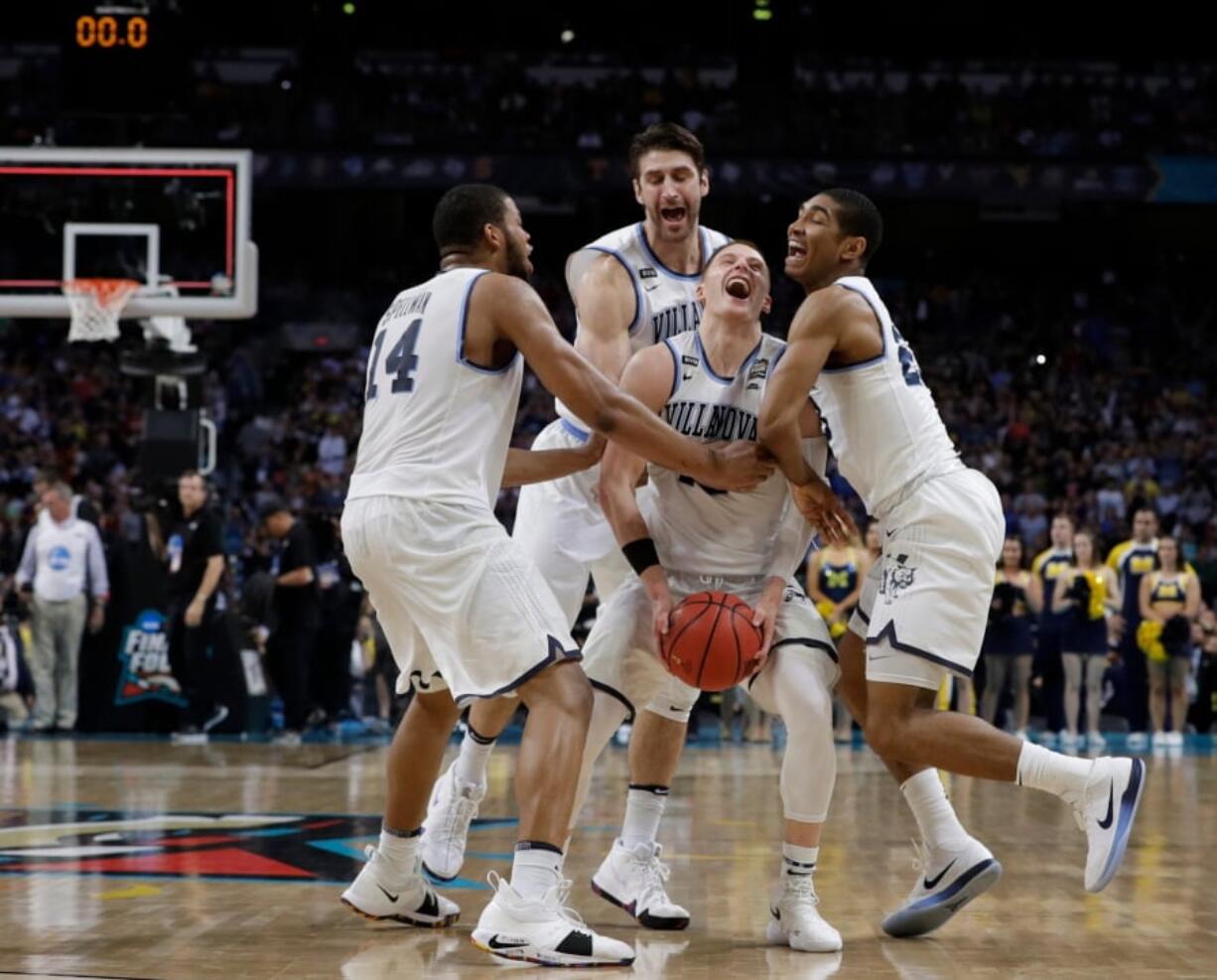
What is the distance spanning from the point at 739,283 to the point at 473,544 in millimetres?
1369

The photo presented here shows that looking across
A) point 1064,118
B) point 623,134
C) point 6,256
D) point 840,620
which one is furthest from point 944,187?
point 6,256

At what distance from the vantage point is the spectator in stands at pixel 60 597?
13.7 m

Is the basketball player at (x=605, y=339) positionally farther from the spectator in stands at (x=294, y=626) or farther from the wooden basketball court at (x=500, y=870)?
the spectator in stands at (x=294, y=626)

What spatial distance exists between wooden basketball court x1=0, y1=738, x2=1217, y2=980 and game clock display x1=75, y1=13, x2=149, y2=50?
537 cm

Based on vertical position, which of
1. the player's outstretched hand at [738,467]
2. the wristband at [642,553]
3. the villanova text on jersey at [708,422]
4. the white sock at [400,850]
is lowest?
the white sock at [400,850]

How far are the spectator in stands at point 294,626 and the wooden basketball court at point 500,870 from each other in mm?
2356

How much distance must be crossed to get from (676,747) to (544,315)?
1778 mm

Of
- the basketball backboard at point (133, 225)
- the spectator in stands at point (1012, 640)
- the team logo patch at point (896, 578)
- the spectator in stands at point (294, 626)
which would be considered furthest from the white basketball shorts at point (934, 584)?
the spectator in stands at point (1012, 640)

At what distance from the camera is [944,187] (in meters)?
25.2

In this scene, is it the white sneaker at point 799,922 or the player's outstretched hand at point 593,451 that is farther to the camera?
the player's outstretched hand at point 593,451

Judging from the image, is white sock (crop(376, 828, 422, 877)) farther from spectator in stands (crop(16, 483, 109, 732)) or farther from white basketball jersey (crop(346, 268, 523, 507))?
spectator in stands (crop(16, 483, 109, 732))

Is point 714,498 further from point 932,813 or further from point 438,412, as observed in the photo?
point 932,813

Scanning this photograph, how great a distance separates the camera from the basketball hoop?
12.4m

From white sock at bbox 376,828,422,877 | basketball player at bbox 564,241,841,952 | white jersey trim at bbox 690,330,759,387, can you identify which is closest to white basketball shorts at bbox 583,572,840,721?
basketball player at bbox 564,241,841,952
